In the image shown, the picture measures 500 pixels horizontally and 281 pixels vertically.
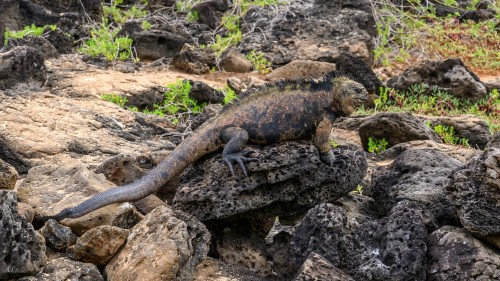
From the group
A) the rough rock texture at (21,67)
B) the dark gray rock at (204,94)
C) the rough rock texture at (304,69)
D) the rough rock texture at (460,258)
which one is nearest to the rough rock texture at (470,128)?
the rough rock texture at (304,69)

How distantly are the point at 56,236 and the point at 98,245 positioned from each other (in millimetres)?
300

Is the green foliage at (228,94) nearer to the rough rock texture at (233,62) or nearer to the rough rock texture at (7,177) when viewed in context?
the rough rock texture at (233,62)

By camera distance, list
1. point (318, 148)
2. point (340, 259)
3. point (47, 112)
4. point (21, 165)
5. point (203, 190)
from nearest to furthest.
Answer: point (340, 259)
point (203, 190)
point (318, 148)
point (21, 165)
point (47, 112)

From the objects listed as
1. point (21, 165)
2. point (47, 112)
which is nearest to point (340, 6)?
point (47, 112)

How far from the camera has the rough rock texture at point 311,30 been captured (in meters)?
10.7

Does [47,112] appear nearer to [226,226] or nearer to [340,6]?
[226,226]

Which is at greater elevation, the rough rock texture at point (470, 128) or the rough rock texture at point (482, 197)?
the rough rock texture at point (482, 197)

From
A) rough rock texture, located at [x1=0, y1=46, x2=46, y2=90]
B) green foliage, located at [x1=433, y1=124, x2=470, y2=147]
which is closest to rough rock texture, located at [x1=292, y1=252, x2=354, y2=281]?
green foliage, located at [x1=433, y1=124, x2=470, y2=147]

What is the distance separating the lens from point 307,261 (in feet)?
11.6

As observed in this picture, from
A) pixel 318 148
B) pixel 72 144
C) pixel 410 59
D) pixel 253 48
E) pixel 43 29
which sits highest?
pixel 318 148

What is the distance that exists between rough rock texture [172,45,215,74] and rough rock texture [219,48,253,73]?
0.77 feet

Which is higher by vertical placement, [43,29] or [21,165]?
[21,165]

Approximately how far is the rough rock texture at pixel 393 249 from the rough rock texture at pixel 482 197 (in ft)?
0.85

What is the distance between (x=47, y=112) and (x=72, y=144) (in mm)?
649
